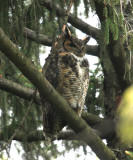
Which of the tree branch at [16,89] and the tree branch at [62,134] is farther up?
the tree branch at [16,89]

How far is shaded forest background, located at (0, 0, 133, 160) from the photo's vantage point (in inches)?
80.3

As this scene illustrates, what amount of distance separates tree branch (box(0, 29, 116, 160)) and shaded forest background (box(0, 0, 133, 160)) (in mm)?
32

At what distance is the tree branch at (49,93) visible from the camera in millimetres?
1702

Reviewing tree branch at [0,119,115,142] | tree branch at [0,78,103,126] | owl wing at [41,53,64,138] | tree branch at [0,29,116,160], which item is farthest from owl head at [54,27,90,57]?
tree branch at [0,29,116,160]

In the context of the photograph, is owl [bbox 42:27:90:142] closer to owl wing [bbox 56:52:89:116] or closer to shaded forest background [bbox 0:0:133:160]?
owl wing [bbox 56:52:89:116]

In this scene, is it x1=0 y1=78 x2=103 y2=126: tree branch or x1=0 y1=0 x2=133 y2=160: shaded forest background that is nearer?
x1=0 y1=0 x2=133 y2=160: shaded forest background

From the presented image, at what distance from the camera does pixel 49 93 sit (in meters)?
1.97

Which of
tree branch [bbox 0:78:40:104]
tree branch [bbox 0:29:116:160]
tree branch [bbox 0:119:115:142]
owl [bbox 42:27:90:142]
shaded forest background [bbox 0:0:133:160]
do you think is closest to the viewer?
tree branch [bbox 0:29:116:160]

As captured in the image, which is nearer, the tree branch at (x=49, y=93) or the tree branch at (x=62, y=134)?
the tree branch at (x=49, y=93)

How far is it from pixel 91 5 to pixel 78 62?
114cm

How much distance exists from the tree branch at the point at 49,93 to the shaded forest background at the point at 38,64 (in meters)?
0.03

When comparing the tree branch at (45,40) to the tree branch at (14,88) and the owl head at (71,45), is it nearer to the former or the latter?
the owl head at (71,45)

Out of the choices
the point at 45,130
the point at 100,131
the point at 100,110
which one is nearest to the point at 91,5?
the point at 45,130

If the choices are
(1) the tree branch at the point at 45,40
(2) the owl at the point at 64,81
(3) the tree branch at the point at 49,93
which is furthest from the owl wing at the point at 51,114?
(3) the tree branch at the point at 49,93
